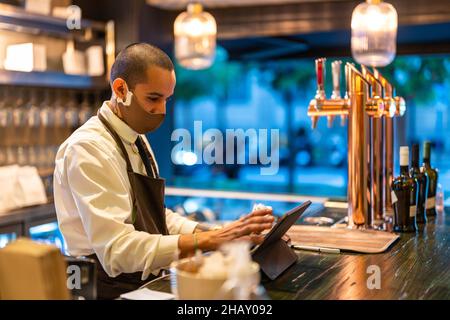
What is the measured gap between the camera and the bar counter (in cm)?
157

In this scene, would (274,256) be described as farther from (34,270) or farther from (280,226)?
(34,270)

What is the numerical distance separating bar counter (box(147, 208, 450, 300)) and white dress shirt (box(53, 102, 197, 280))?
0.16m

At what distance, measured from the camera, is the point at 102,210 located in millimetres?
1843

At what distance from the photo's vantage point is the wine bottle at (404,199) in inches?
97.3

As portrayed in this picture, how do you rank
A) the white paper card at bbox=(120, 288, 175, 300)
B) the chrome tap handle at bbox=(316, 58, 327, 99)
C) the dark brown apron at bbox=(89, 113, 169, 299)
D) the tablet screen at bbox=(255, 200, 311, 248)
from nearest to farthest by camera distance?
1. the white paper card at bbox=(120, 288, 175, 300)
2. the tablet screen at bbox=(255, 200, 311, 248)
3. the dark brown apron at bbox=(89, 113, 169, 299)
4. the chrome tap handle at bbox=(316, 58, 327, 99)

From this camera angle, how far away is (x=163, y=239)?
1.86 m

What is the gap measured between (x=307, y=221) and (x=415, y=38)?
8.63 feet

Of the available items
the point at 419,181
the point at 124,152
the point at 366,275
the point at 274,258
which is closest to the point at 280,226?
the point at 274,258

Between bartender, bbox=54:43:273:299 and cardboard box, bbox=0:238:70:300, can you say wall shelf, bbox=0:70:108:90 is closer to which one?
bartender, bbox=54:43:273:299

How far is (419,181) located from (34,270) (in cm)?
198

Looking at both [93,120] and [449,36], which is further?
[449,36]

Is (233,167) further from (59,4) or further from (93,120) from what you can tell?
(93,120)

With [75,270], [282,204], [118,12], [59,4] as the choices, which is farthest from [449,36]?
[75,270]

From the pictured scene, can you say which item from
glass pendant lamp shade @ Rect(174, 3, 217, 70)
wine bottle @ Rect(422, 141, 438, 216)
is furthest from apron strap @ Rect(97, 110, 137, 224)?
glass pendant lamp shade @ Rect(174, 3, 217, 70)
